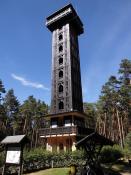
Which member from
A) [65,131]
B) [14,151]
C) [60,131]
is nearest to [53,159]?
[65,131]

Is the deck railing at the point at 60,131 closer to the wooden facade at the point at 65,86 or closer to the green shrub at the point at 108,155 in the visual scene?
the wooden facade at the point at 65,86

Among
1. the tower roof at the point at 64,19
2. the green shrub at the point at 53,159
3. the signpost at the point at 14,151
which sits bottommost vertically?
the green shrub at the point at 53,159

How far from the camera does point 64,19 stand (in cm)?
4328

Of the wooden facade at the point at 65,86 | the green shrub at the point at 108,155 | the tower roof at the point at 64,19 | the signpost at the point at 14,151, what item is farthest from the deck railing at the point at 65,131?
the tower roof at the point at 64,19

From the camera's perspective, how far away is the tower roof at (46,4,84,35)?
42688 millimetres

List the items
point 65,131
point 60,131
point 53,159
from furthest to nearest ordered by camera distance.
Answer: point 60,131 → point 65,131 → point 53,159

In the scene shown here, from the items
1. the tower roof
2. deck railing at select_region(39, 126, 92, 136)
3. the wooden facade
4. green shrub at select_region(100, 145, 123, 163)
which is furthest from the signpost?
the tower roof

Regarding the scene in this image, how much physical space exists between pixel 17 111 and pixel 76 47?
3323cm

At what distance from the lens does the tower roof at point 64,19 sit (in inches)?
1681

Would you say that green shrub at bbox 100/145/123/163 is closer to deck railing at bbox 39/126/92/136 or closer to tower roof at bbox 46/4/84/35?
deck railing at bbox 39/126/92/136

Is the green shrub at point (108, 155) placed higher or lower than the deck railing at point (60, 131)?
lower

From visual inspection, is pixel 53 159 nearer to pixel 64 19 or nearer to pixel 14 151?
pixel 14 151

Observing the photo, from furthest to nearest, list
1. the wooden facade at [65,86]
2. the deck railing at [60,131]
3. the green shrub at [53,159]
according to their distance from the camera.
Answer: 1. the wooden facade at [65,86]
2. the deck railing at [60,131]
3. the green shrub at [53,159]

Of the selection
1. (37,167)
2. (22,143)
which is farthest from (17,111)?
(22,143)
